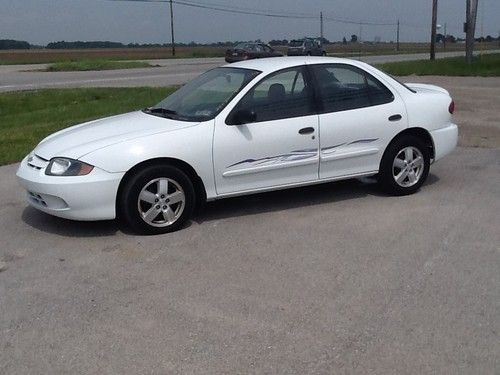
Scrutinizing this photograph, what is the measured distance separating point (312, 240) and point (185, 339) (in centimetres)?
192

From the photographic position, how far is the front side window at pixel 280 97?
591 cm

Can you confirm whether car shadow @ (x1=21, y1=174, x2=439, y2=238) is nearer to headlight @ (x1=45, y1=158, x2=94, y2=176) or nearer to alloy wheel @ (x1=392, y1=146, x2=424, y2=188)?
alloy wheel @ (x1=392, y1=146, x2=424, y2=188)

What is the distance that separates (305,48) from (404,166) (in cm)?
4250

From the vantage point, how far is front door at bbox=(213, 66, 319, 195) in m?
5.71

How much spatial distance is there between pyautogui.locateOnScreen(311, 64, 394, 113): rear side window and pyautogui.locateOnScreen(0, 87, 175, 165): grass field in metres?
4.89

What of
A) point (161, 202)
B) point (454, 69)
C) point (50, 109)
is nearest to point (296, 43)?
point (454, 69)

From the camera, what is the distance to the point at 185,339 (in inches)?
142

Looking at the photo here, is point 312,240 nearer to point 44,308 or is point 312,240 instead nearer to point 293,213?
point 293,213

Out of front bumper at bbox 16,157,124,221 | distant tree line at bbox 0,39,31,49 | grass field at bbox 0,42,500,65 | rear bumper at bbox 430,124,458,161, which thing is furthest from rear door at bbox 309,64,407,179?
distant tree line at bbox 0,39,31,49

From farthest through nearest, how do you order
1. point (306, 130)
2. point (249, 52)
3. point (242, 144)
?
point (249, 52)
point (306, 130)
point (242, 144)

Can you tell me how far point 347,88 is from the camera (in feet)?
21.0

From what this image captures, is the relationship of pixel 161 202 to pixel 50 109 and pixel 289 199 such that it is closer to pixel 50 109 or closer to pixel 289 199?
pixel 289 199

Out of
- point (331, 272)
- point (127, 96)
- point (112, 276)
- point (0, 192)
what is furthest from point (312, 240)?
point (127, 96)

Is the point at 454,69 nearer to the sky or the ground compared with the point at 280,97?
nearer to the ground
